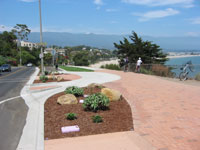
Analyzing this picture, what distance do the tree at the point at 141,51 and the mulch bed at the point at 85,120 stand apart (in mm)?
25273

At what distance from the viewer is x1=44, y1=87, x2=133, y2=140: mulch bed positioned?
18.4ft

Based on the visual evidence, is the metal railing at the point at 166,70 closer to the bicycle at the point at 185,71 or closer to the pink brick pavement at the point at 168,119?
the bicycle at the point at 185,71

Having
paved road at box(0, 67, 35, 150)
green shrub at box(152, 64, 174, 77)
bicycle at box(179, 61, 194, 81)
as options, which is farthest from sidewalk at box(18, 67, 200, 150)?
green shrub at box(152, 64, 174, 77)

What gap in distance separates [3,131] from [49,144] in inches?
71.4

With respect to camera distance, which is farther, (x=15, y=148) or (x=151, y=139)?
(x=151, y=139)

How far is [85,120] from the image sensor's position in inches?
254

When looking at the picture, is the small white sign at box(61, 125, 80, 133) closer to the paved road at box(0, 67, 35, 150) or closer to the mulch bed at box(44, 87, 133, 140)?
the mulch bed at box(44, 87, 133, 140)

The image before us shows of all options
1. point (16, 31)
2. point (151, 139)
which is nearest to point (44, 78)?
point (151, 139)

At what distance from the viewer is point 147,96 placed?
33.2 feet

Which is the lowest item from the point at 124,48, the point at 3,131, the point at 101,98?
the point at 3,131

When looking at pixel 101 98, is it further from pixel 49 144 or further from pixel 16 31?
pixel 16 31

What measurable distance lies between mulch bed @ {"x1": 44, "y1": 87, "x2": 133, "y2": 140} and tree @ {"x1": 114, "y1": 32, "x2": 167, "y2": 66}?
82.9 feet

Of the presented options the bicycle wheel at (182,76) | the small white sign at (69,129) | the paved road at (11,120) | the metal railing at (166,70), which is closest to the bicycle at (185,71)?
the bicycle wheel at (182,76)

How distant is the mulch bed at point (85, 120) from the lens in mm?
5621
